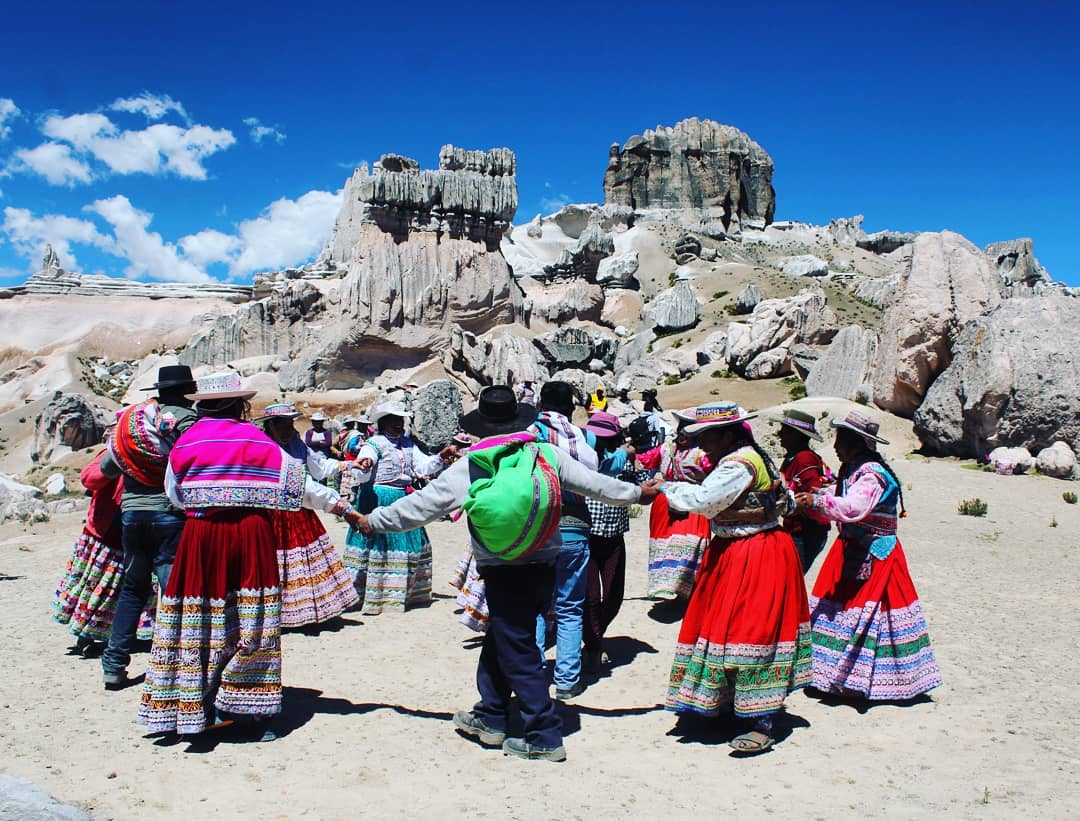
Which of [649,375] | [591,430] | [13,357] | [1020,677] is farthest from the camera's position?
[13,357]

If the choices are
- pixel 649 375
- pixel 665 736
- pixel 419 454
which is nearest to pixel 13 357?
pixel 649 375

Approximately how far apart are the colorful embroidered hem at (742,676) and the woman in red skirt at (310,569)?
2.48 metres

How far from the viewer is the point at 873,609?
4324 millimetres

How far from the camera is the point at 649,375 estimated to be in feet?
81.5

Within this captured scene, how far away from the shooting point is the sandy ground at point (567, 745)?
319cm

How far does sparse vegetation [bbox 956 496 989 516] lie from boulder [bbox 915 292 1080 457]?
9.42 feet

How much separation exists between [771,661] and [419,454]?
3.73 m

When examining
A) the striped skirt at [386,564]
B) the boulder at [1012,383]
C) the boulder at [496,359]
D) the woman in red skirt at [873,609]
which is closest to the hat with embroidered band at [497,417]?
the woman in red skirt at [873,609]

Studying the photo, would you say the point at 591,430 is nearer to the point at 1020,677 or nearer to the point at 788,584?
the point at 788,584

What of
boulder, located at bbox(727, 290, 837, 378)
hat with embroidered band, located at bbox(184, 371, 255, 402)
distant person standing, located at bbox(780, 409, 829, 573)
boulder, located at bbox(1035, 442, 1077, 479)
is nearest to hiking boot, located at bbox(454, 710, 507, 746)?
hat with embroidered band, located at bbox(184, 371, 255, 402)

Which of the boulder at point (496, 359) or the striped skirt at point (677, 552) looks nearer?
the striped skirt at point (677, 552)

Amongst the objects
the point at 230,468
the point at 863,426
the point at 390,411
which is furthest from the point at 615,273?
the point at 230,468

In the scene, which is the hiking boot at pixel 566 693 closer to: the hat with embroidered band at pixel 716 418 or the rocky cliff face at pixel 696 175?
the hat with embroidered band at pixel 716 418

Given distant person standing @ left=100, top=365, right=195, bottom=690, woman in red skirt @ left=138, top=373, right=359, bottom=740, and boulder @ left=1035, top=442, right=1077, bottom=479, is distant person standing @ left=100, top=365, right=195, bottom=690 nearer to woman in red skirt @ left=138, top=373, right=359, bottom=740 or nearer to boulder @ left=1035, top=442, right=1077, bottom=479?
woman in red skirt @ left=138, top=373, right=359, bottom=740
